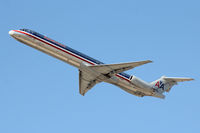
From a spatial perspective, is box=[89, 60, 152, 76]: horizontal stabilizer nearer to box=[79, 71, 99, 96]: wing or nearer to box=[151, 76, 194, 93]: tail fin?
box=[79, 71, 99, 96]: wing

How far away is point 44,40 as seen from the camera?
39219 mm

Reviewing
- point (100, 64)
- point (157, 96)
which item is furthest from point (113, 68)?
point (157, 96)

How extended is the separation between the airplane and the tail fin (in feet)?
0.60

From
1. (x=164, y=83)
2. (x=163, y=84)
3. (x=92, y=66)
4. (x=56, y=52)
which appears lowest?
(x=163, y=84)

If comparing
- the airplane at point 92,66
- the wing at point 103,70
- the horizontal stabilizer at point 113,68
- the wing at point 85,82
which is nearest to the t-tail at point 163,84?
the airplane at point 92,66

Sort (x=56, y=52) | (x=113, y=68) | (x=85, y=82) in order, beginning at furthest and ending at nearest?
1. (x=85, y=82)
2. (x=113, y=68)
3. (x=56, y=52)

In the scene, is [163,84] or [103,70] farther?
[163,84]

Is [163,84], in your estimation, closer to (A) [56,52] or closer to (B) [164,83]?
(B) [164,83]

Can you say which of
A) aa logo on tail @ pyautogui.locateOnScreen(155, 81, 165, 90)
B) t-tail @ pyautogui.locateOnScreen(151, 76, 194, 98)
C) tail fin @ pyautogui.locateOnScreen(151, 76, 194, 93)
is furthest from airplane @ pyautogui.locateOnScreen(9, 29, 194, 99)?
aa logo on tail @ pyautogui.locateOnScreen(155, 81, 165, 90)

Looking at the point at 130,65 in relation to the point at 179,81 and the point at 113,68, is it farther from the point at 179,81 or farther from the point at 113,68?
the point at 179,81

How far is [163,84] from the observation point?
46.6m

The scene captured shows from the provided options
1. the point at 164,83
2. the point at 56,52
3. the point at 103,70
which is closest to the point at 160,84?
the point at 164,83

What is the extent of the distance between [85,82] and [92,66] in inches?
262

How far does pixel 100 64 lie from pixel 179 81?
11.8 m
